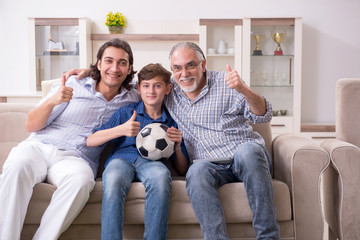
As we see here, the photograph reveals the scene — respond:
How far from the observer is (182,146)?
88.0 inches

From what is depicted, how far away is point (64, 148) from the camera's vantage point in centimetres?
220

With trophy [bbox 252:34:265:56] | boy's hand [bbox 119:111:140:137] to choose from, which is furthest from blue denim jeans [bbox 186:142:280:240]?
trophy [bbox 252:34:265:56]

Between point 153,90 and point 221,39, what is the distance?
2735 mm

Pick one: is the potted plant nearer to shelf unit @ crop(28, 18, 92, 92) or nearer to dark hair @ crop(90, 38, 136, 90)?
shelf unit @ crop(28, 18, 92, 92)

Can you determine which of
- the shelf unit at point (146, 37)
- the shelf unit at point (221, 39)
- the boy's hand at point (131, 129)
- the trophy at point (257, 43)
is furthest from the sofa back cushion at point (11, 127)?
the trophy at point (257, 43)

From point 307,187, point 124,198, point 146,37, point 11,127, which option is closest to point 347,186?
point 307,187

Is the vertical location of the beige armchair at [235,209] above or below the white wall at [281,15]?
below

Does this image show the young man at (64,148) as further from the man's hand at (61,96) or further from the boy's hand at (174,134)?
the boy's hand at (174,134)

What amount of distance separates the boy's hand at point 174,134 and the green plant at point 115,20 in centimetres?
299

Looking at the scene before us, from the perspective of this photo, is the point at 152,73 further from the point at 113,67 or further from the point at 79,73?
the point at 79,73

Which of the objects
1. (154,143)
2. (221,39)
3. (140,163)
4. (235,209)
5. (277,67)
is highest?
(221,39)

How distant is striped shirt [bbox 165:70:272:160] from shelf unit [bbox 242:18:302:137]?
249cm

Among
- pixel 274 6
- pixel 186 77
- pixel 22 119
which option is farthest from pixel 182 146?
pixel 274 6

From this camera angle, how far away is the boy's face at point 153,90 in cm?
223
